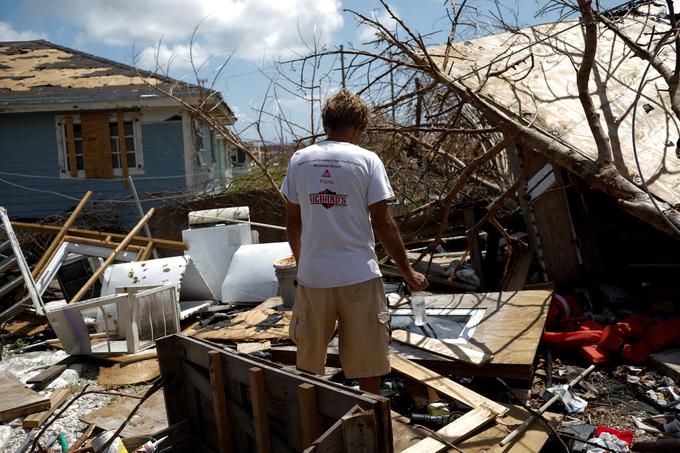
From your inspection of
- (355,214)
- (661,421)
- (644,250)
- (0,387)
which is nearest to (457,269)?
(644,250)

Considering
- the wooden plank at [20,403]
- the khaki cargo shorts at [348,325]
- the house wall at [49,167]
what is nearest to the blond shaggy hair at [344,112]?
the khaki cargo shorts at [348,325]

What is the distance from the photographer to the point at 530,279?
6660 mm

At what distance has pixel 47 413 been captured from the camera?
4.45 meters

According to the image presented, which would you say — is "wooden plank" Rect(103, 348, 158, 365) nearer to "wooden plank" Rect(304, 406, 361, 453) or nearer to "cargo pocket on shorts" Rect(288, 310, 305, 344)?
"cargo pocket on shorts" Rect(288, 310, 305, 344)

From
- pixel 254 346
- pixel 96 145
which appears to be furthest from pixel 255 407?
pixel 96 145

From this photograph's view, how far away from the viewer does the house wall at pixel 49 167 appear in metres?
12.2

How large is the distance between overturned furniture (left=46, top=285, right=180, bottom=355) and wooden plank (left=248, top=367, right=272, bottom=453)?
135 inches

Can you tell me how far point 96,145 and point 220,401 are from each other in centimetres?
1049

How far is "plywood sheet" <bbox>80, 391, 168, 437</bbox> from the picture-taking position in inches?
160

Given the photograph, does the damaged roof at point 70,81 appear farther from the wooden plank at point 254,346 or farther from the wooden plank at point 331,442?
the wooden plank at point 331,442

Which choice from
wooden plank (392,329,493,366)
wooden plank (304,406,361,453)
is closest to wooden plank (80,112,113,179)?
wooden plank (392,329,493,366)

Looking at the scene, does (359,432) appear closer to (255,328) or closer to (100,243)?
(255,328)

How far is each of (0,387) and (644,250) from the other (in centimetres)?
637

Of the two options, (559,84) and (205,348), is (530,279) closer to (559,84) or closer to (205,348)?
(559,84)
